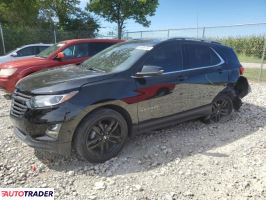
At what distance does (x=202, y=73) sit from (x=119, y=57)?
1567 mm

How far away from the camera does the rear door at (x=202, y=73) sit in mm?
4891

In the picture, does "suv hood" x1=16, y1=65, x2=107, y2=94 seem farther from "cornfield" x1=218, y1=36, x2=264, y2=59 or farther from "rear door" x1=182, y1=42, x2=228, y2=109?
"cornfield" x1=218, y1=36, x2=264, y2=59

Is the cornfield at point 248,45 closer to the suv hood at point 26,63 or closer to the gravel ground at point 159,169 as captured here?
the suv hood at point 26,63

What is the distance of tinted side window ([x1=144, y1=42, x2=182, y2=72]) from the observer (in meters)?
4.46

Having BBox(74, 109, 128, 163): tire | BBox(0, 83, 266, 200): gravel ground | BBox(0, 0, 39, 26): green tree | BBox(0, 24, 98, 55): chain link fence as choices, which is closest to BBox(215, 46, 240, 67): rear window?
BBox(0, 83, 266, 200): gravel ground

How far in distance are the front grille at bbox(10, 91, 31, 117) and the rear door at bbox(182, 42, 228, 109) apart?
2.57 m

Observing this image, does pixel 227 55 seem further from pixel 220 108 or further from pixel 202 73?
pixel 220 108

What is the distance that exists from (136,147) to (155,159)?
0.48 metres

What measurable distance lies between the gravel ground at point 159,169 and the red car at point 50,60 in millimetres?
2190

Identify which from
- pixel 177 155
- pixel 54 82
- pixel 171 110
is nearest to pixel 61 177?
pixel 54 82

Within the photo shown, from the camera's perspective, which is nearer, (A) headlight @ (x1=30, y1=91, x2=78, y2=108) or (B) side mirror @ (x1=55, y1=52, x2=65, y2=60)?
(A) headlight @ (x1=30, y1=91, x2=78, y2=108)

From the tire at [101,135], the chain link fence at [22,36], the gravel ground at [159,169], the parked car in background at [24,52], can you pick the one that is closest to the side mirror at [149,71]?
the tire at [101,135]

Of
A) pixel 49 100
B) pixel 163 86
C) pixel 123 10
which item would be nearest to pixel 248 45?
pixel 123 10

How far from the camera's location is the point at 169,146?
4547mm
